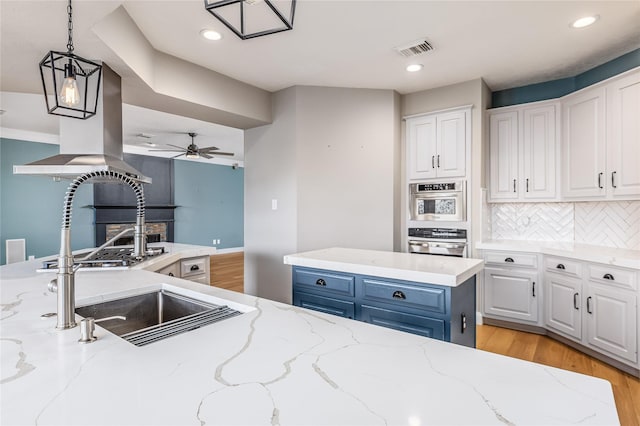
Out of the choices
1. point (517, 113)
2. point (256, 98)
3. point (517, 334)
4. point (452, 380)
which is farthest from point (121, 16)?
point (517, 334)

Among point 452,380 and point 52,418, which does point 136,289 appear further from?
point 452,380

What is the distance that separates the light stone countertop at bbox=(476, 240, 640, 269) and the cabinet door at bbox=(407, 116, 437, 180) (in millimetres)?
987

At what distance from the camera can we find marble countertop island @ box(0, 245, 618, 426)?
Answer: 0.64 m

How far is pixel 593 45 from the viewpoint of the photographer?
2857 millimetres

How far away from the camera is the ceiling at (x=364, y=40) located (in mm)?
2021

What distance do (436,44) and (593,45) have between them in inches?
52.3

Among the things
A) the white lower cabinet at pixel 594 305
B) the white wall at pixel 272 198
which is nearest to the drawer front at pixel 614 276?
the white lower cabinet at pixel 594 305

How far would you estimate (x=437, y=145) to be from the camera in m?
3.76

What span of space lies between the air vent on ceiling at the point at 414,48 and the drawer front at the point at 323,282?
1986 mm

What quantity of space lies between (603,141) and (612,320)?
1.47m

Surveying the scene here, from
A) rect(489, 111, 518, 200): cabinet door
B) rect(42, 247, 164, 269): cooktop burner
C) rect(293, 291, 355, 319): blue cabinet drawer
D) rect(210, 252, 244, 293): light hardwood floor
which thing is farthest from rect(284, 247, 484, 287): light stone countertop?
rect(210, 252, 244, 293): light hardwood floor

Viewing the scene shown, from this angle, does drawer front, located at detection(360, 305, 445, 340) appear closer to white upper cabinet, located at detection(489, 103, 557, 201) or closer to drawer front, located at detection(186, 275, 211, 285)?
drawer front, located at detection(186, 275, 211, 285)

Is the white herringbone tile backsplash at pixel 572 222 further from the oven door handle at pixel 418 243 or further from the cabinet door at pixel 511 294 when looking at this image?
the oven door handle at pixel 418 243

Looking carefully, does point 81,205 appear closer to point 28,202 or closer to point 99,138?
point 28,202
